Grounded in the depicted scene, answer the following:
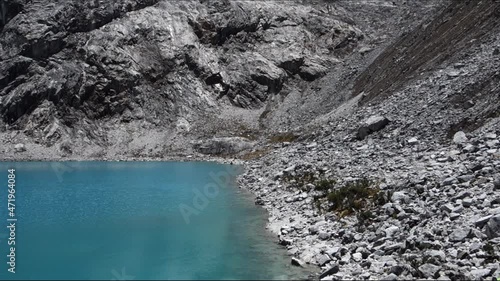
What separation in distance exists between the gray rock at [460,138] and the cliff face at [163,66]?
60.5 metres

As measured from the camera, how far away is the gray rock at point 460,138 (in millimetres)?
26812

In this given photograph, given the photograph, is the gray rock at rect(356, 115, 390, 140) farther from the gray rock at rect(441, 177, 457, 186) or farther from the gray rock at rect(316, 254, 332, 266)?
the gray rock at rect(316, 254, 332, 266)

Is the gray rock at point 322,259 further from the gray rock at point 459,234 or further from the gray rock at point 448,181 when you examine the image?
the gray rock at point 448,181

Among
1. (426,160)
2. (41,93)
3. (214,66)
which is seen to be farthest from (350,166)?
(41,93)

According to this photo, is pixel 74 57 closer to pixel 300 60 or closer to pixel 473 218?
pixel 300 60

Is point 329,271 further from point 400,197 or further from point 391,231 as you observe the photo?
point 400,197

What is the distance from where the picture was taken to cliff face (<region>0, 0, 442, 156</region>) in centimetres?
9625

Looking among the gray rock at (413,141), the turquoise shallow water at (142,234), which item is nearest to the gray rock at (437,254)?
the turquoise shallow water at (142,234)

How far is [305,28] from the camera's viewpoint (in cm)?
11588

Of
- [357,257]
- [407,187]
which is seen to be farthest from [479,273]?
[407,187]

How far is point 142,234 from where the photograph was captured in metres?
24.2

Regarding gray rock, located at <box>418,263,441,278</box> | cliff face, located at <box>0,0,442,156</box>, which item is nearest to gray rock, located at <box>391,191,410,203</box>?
gray rock, located at <box>418,263,441,278</box>

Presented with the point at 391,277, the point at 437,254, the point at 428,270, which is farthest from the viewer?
the point at 437,254

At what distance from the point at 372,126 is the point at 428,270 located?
1049 inches
